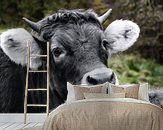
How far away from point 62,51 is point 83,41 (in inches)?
10.9

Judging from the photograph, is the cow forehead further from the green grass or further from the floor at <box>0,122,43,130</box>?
the floor at <box>0,122,43,130</box>

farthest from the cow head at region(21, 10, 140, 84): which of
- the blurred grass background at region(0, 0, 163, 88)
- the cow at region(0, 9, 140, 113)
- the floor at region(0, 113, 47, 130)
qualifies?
the floor at region(0, 113, 47, 130)

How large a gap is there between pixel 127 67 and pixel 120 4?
32.0 inches

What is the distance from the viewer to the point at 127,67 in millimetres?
5254

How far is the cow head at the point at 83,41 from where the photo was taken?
15.7 ft

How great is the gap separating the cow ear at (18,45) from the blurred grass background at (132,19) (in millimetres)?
173

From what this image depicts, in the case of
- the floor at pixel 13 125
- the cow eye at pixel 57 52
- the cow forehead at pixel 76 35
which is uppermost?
the cow forehead at pixel 76 35

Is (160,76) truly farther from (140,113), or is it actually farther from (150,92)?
(140,113)

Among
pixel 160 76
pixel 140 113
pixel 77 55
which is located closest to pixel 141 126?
pixel 140 113

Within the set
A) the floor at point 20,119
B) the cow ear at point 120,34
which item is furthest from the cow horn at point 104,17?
the floor at point 20,119

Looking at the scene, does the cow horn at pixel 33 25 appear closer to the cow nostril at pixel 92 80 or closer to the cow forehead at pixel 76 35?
the cow forehead at pixel 76 35

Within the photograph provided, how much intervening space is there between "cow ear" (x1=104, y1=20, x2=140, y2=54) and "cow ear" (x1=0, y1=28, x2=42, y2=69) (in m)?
0.91

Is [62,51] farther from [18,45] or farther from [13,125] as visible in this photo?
[13,125]

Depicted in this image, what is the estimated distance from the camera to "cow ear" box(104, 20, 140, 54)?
5.09 meters
